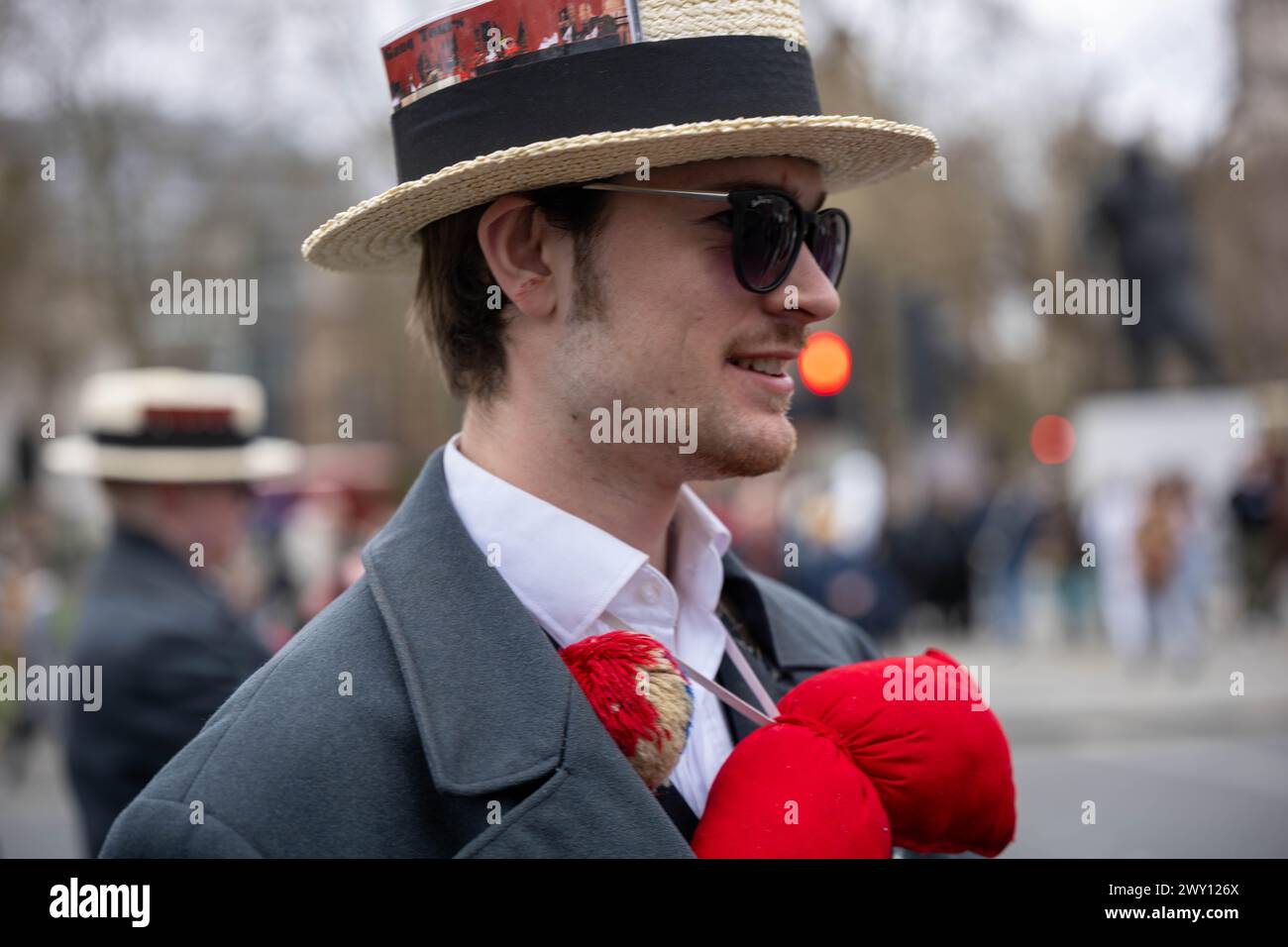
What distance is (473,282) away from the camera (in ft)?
7.46

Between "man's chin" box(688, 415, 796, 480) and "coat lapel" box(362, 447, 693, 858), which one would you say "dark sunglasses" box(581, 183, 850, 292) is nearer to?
"man's chin" box(688, 415, 796, 480)

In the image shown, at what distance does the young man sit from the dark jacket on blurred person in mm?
1553

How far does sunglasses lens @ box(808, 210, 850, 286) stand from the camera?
227 centimetres

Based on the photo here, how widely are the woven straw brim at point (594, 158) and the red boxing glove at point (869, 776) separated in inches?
31.0

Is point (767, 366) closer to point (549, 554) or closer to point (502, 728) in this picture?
point (549, 554)

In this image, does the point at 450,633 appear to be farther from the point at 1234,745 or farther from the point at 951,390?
the point at 951,390

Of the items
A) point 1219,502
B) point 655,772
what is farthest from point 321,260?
point 1219,502

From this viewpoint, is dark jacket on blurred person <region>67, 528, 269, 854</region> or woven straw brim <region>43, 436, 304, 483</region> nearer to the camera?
dark jacket on blurred person <region>67, 528, 269, 854</region>

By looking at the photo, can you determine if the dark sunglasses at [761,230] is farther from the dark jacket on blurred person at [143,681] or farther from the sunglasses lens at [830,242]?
the dark jacket on blurred person at [143,681]

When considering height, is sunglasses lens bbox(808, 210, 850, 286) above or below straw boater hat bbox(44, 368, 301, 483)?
above

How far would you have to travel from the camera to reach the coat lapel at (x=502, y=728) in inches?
70.6

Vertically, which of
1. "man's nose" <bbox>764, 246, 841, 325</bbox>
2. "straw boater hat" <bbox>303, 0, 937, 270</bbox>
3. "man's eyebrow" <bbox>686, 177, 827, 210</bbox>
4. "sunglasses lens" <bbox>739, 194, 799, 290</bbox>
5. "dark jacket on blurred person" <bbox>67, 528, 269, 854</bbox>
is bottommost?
"dark jacket on blurred person" <bbox>67, 528, 269, 854</bbox>

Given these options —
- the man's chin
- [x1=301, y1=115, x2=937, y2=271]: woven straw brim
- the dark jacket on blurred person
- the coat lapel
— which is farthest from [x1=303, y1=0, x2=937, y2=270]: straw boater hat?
the dark jacket on blurred person
